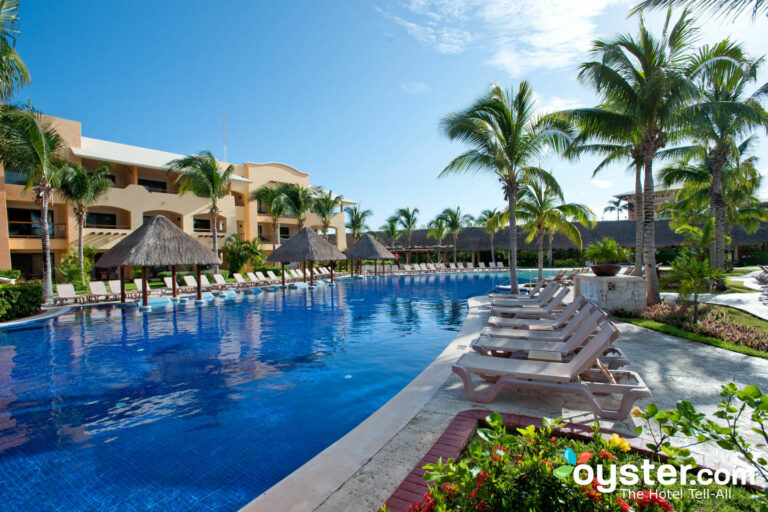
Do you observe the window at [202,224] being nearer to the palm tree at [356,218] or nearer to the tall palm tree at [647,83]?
the palm tree at [356,218]

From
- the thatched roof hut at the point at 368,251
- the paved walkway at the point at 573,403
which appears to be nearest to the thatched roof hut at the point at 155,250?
the thatched roof hut at the point at 368,251

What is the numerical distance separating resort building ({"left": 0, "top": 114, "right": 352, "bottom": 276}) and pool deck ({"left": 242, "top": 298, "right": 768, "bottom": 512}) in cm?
1944

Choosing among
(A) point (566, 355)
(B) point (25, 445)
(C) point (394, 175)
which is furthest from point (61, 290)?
(C) point (394, 175)

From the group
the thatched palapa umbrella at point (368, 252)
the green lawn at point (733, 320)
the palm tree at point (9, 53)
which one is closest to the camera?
the green lawn at point (733, 320)

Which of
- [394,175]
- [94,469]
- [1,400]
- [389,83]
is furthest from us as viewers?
[394,175]

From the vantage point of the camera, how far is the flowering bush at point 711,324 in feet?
20.8

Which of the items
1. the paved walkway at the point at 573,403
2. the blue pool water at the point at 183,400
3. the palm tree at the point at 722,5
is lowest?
the blue pool water at the point at 183,400

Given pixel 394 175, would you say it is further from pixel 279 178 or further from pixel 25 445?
pixel 25 445

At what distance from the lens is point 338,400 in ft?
17.2

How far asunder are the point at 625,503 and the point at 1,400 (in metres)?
7.73

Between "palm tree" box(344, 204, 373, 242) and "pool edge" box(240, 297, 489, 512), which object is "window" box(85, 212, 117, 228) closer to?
"palm tree" box(344, 204, 373, 242)

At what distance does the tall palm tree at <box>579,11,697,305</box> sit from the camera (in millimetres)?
8992

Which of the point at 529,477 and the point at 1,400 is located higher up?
the point at 529,477

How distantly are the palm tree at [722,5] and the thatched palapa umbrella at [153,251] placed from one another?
15.5m
